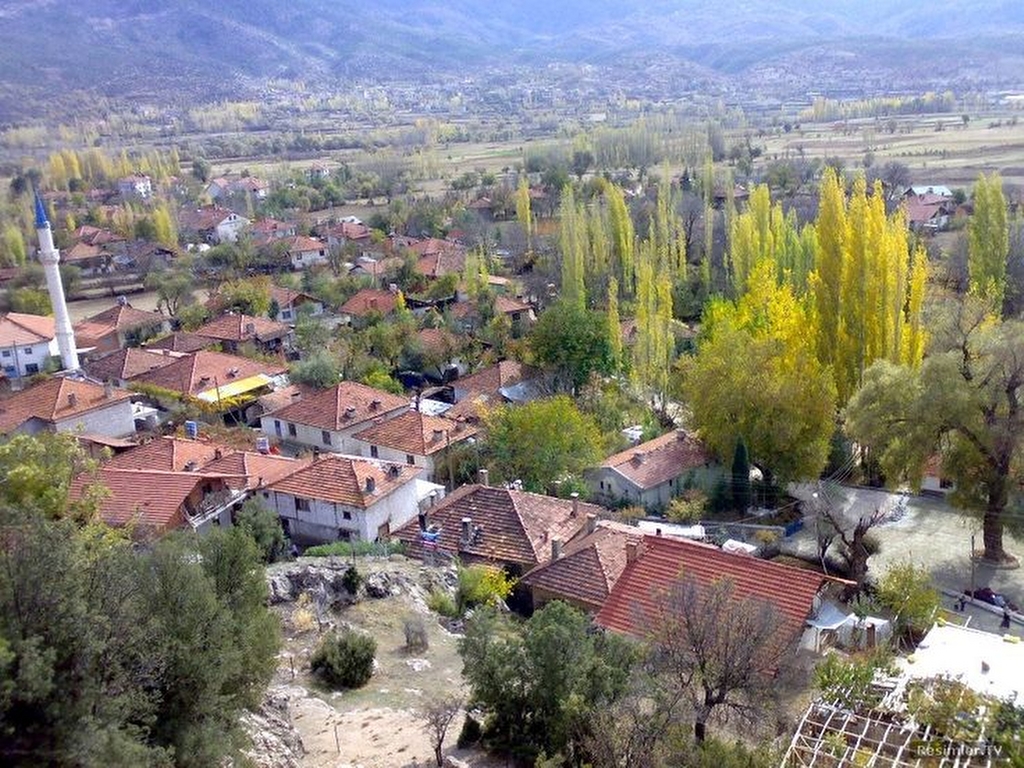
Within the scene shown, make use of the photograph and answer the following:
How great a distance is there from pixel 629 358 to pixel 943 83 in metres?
167

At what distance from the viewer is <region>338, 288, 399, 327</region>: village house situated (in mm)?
47456

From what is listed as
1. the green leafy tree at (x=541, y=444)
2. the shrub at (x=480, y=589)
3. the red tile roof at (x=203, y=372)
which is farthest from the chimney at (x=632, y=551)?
the red tile roof at (x=203, y=372)

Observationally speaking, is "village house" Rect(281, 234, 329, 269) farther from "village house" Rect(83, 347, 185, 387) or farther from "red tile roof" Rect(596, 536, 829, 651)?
"red tile roof" Rect(596, 536, 829, 651)

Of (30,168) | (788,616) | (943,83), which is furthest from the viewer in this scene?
(943,83)

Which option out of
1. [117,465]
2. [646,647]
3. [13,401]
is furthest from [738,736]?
[13,401]

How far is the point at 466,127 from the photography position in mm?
164125

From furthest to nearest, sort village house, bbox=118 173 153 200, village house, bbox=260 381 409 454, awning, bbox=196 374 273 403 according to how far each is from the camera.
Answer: village house, bbox=118 173 153 200, awning, bbox=196 374 273 403, village house, bbox=260 381 409 454

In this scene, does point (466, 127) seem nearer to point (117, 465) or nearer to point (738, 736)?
point (117, 465)

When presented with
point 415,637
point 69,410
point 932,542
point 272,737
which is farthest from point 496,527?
point 69,410

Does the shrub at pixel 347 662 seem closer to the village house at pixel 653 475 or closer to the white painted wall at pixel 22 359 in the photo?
the village house at pixel 653 475

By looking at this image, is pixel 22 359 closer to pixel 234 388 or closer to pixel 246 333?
pixel 246 333

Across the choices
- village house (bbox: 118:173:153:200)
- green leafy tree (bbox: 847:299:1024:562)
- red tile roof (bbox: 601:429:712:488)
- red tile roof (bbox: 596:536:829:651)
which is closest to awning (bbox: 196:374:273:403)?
red tile roof (bbox: 601:429:712:488)

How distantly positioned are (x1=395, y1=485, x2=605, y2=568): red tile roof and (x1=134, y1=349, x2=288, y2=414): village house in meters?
14.3

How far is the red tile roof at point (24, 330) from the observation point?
140 ft
